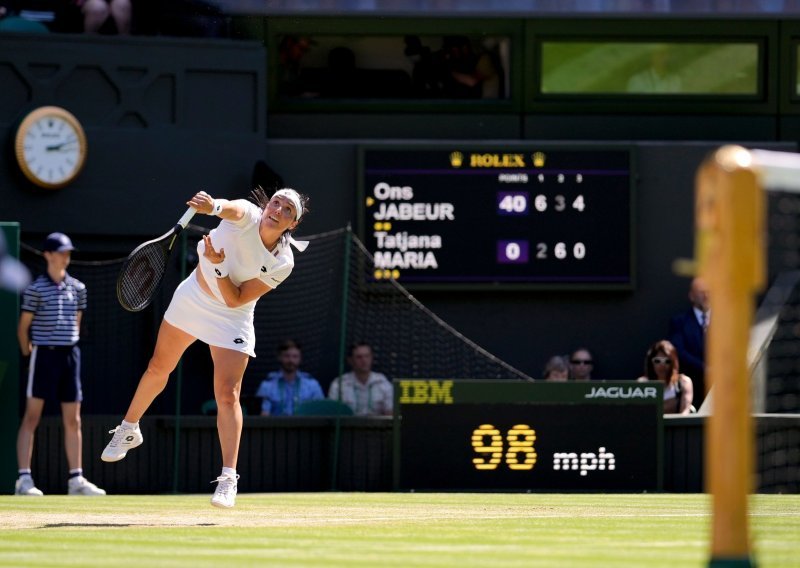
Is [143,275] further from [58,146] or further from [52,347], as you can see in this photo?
Answer: [58,146]

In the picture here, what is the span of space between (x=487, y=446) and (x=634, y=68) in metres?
5.37

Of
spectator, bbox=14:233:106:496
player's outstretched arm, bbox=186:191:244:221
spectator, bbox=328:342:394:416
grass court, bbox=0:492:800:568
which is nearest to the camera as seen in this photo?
grass court, bbox=0:492:800:568

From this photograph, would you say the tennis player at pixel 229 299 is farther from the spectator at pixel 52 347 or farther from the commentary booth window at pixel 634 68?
the commentary booth window at pixel 634 68

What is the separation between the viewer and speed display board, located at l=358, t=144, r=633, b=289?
643 inches

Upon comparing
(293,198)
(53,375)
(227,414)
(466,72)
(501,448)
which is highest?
(466,72)

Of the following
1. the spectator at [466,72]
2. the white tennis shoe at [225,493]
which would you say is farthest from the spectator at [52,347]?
the spectator at [466,72]

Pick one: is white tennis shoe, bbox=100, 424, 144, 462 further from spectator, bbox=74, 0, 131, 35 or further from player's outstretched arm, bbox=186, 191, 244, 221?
spectator, bbox=74, 0, 131, 35

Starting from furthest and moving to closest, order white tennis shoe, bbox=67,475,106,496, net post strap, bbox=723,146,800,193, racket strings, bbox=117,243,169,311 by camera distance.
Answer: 1. white tennis shoe, bbox=67,475,106,496
2. racket strings, bbox=117,243,169,311
3. net post strap, bbox=723,146,800,193

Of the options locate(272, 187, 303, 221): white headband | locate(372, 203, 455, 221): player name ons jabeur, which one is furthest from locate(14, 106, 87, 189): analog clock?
locate(272, 187, 303, 221): white headband

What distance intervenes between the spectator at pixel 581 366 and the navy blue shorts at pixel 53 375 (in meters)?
4.95

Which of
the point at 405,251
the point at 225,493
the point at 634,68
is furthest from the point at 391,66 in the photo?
the point at 225,493

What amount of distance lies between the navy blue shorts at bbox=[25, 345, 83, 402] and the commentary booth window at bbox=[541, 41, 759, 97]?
20.4 feet

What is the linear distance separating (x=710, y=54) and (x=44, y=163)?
688cm

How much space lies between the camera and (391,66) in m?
17.5
